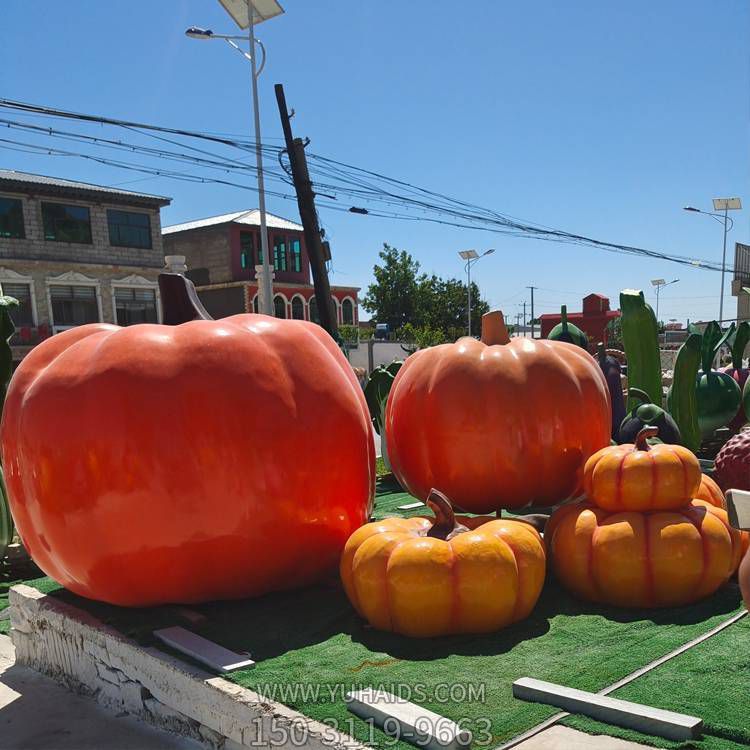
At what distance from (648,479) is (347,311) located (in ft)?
139

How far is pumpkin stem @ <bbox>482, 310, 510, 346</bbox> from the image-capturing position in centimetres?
412

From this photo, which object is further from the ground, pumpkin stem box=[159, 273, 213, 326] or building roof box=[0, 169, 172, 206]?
Answer: building roof box=[0, 169, 172, 206]

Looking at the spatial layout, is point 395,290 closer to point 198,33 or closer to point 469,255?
point 469,255

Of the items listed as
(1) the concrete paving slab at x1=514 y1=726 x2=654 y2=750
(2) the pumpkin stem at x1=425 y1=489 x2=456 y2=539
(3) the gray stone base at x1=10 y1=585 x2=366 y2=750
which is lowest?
(3) the gray stone base at x1=10 y1=585 x2=366 y2=750

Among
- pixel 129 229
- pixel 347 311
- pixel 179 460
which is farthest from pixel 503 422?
pixel 347 311

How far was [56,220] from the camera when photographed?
2906 centimetres

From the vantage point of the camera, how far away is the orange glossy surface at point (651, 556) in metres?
3.06

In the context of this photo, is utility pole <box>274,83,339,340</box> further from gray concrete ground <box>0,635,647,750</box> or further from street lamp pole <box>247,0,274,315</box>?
gray concrete ground <box>0,635,647,750</box>

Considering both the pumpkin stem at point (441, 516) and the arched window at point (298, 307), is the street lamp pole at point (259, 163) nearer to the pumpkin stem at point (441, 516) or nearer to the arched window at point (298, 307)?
the pumpkin stem at point (441, 516)

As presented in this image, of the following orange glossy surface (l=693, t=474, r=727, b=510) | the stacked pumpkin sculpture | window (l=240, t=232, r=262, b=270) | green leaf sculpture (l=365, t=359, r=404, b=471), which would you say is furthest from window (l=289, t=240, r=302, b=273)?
the stacked pumpkin sculpture

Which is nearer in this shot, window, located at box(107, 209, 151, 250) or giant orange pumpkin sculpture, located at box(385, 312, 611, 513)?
giant orange pumpkin sculpture, located at box(385, 312, 611, 513)

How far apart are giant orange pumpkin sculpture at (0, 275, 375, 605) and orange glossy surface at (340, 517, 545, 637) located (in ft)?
1.55

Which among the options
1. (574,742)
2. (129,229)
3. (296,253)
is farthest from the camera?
(296,253)

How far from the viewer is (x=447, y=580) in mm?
2893
